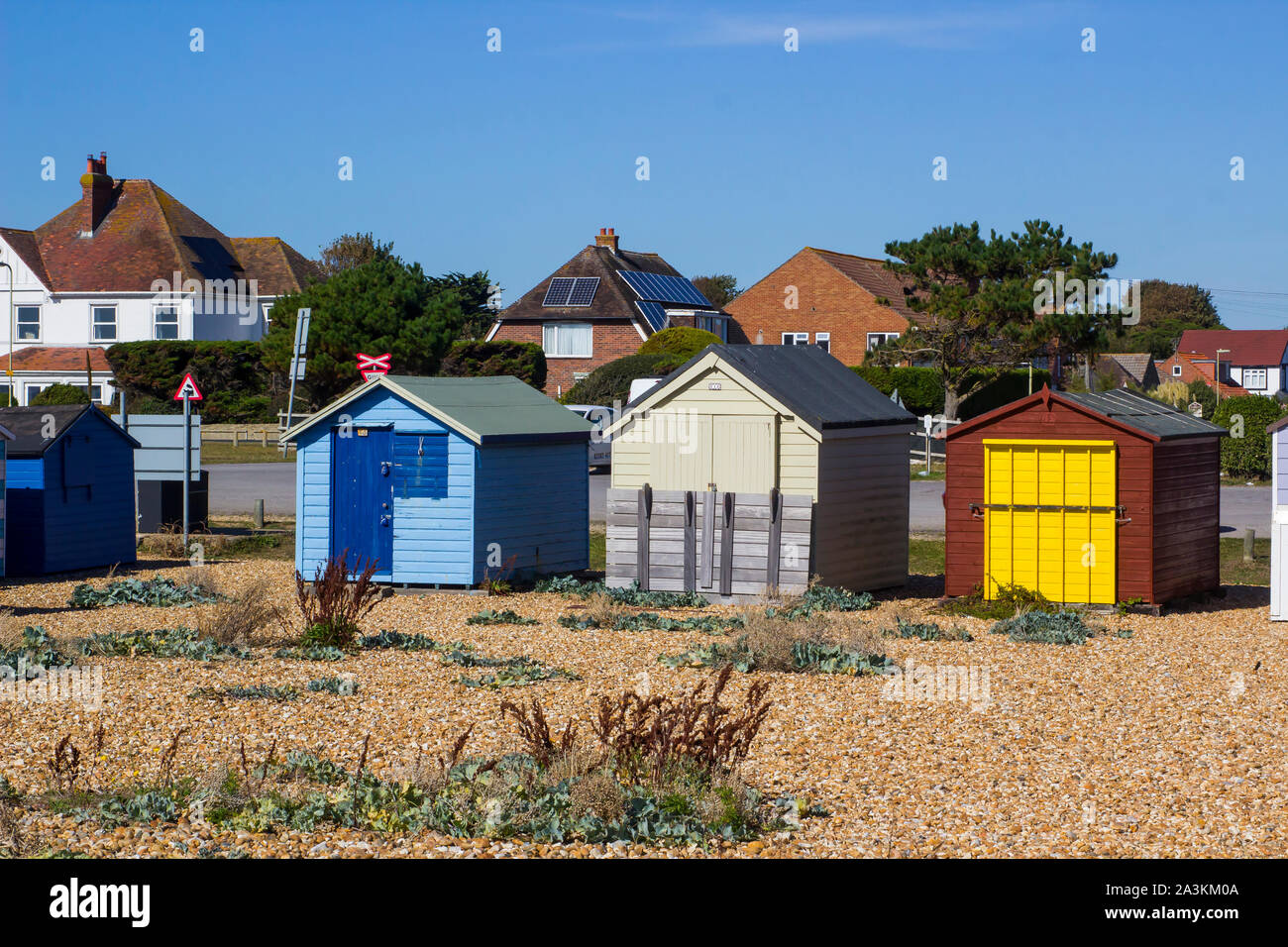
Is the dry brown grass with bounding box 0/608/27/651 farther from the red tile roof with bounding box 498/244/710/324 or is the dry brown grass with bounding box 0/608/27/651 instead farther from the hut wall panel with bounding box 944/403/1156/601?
the red tile roof with bounding box 498/244/710/324

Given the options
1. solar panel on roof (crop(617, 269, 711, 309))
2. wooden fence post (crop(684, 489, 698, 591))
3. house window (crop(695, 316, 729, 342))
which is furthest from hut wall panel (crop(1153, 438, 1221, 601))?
solar panel on roof (crop(617, 269, 711, 309))

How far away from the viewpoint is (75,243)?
57938mm

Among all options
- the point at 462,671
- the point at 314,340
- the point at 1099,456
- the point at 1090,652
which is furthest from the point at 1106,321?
the point at 462,671

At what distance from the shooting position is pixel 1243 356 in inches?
3777

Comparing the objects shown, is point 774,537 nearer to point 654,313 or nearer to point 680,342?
point 680,342

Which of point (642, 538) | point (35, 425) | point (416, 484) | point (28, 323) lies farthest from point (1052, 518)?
point (28, 323)

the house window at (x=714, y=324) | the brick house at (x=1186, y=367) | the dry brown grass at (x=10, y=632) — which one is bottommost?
the dry brown grass at (x=10, y=632)

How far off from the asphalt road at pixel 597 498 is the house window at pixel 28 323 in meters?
23.8

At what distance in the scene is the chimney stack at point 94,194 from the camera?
58.1 m

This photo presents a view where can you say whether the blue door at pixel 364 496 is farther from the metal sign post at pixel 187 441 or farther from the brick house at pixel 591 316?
the brick house at pixel 591 316

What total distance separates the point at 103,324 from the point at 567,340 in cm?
1778

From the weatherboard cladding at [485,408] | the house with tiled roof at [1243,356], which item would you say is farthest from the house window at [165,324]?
the house with tiled roof at [1243,356]
